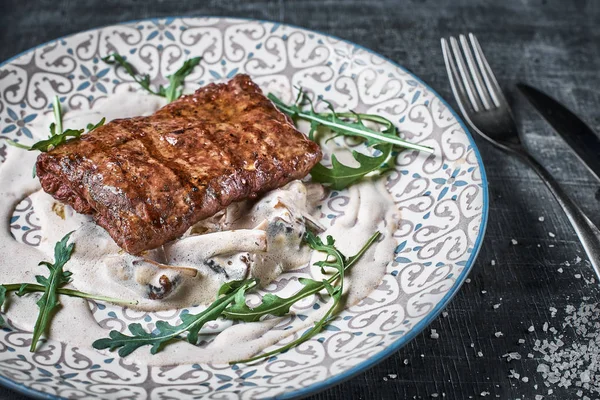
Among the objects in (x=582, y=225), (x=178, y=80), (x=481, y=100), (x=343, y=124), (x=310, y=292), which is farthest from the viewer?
(x=481, y=100)

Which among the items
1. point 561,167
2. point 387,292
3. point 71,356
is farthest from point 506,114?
point 71,356

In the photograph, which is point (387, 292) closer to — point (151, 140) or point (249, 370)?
point (249, 370)

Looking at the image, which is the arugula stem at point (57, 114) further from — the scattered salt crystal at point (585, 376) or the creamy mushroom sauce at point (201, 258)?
the scattered salt crystal at point (585, 376)

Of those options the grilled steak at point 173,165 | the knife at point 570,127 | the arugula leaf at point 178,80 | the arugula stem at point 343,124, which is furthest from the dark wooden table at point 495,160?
the arugula leaf at point 178,80

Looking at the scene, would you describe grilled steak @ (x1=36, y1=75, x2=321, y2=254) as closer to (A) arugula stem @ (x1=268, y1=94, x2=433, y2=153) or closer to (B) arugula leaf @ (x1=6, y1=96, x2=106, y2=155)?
(B) arugula leaf @ (x1=6, y1=96, x2=106, y2=155)

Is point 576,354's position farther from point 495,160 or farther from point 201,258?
point 201,258

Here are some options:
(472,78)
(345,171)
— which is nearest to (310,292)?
(345,171)
